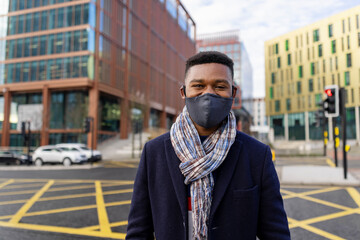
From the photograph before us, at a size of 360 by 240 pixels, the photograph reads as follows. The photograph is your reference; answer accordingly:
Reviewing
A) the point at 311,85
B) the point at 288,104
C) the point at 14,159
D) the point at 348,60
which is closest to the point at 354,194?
the point at 14,159

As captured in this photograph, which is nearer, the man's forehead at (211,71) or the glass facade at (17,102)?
the man's forehead at (211,71)

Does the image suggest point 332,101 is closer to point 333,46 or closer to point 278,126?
point 333,46

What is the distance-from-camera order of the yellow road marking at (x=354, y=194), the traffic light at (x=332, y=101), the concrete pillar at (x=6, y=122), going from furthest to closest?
the concrete pillar at (x=6, y=122) → the traffic light at (x=332, y=101) → the yellow road marking at (x=354, y=194)

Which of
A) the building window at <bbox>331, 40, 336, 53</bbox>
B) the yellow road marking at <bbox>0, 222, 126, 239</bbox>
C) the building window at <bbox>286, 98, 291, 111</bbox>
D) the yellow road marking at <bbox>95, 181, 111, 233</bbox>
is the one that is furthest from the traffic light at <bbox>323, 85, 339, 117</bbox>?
the building window at <bbox>286, 98, 291, 111</bbox>

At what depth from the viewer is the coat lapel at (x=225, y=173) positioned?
1.47m

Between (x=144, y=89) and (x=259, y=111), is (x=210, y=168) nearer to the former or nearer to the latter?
(x=144, y=89)

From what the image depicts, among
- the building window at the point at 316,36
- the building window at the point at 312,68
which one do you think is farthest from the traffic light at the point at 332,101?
the building window at the point at 316,36

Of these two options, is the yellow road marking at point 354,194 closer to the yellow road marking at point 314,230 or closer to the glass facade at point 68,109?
the yellow road marking at point 314,230

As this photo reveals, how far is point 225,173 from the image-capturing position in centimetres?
151

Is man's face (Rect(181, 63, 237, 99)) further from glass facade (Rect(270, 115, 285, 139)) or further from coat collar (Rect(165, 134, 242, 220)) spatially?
glass facade (Rect(270, 115, 285, 139))

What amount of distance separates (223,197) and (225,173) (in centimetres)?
13

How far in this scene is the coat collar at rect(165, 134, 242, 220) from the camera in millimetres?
1474

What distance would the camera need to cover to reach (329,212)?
532 cm

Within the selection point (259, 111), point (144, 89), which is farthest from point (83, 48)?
point (259, 111)
